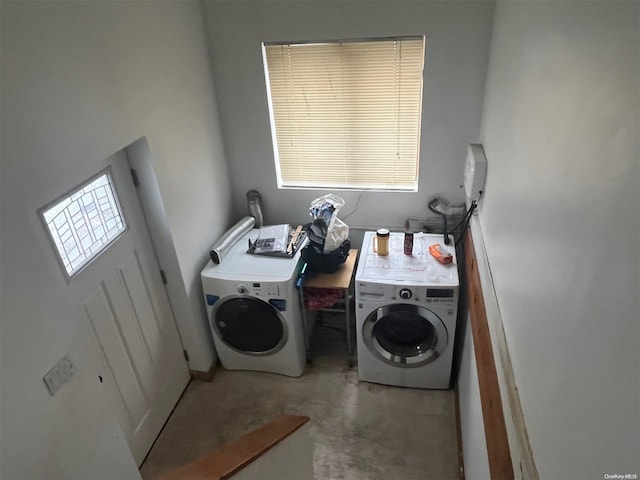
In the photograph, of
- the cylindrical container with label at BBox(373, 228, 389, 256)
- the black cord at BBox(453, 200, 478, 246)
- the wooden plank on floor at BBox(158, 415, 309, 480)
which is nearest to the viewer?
the wooden plank on floor at BBox(158, 415, 309, 480)

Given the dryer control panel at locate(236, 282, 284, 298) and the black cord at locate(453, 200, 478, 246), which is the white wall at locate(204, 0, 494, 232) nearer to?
the black cord at locate(453, 200, 478, 246)

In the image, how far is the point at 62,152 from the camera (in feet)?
5.82

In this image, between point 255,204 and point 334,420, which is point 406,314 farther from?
point 255,204

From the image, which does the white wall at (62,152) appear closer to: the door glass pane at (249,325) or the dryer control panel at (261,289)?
the dryer control panel at (261,289)

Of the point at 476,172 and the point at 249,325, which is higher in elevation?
the point at 476,172

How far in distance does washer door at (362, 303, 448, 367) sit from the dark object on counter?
419 millimetres

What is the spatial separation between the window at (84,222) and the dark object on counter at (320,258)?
112cm

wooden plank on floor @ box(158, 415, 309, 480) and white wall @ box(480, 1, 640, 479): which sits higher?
white wall @ box(480, 1, 640, 479)

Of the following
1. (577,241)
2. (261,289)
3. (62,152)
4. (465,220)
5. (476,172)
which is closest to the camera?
(577,241)

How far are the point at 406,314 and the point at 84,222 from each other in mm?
1850

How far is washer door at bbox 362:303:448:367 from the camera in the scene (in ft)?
8.95

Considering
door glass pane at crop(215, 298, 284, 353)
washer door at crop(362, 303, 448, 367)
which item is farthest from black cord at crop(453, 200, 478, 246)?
door glass pane at crop(215, 298, 284, 353)

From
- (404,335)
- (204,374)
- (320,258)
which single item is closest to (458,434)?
(404,335)

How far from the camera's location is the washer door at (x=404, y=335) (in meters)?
2.73
